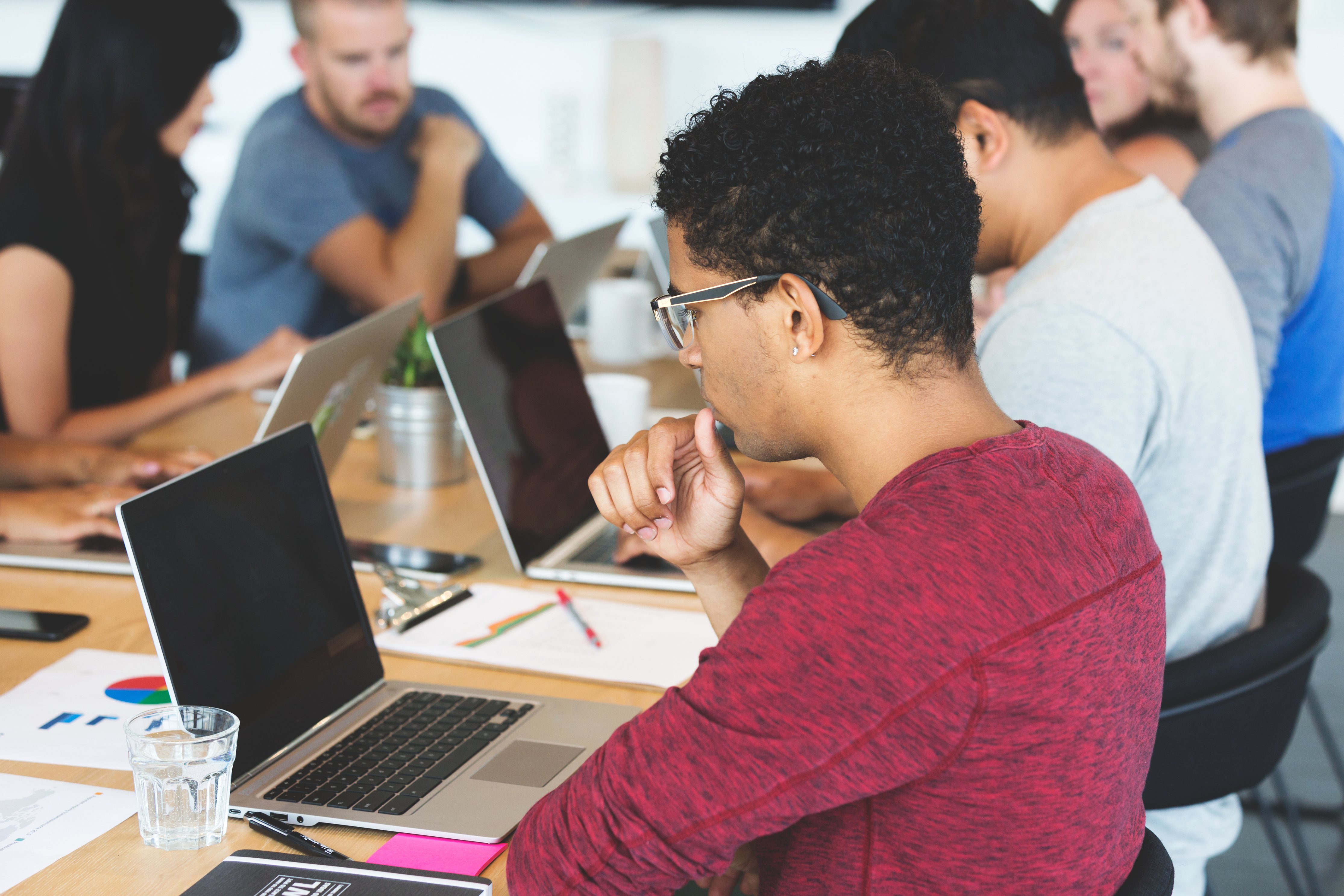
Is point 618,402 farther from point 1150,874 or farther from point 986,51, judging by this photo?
point 1150,874

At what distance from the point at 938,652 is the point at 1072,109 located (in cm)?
101

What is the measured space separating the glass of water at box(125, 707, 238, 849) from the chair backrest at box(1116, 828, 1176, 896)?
2.19ft

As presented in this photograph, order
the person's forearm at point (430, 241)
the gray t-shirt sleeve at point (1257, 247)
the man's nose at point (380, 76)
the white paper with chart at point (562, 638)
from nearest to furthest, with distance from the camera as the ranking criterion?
1. the white paper with chart at point (562, 638)
2. the gray t-shirt sleeve at point (1257, 247)
3. the person's forearm at point (430, 241)
4. the man's nose at point (380, 76)

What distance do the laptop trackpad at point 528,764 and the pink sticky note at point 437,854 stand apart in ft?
0.28

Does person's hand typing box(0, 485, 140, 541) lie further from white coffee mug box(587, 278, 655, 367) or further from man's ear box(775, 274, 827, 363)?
white coffee mug box(587, 278, 655, 367)

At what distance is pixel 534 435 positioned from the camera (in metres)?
1.62

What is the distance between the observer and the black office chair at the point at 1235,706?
126 centimetres

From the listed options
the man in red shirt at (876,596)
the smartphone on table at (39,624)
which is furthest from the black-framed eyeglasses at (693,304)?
the smartphone on table at (39,624)

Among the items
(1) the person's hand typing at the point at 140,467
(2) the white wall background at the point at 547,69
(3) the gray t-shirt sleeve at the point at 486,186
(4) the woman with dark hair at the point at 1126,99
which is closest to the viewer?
(1) the person's hand typing at the point at 140,467

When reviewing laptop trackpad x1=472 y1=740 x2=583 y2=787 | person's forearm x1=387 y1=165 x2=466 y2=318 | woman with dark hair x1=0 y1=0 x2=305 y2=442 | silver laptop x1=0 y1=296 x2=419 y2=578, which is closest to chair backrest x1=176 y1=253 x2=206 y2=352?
person's forearm x1=387 y1=165 x2=466 y2=318

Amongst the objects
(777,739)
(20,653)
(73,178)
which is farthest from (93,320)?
(777,739)

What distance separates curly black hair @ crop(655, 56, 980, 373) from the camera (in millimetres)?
812

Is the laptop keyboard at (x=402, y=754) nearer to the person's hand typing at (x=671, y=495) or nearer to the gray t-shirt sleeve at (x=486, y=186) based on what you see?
the person's hand typing at (x=671, y=495)

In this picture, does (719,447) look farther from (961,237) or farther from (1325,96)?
(1325,96)
